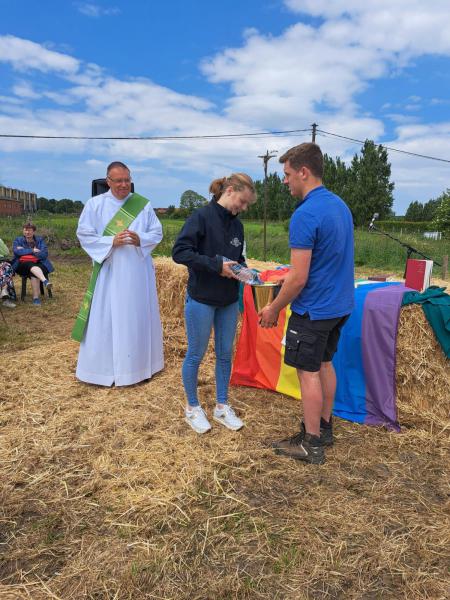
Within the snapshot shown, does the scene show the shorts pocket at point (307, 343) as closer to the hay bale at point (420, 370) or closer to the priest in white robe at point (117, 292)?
the hay bale at point (420, 370)

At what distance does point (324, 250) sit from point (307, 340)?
0.59 metres

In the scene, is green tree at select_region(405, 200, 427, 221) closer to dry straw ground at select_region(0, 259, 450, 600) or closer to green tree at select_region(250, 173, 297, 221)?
green tree at select_region(250, 173, 297, 221)

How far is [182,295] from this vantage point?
20.6ft

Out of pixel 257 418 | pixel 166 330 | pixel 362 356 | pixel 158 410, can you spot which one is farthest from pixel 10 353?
pixel 362 356

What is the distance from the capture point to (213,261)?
302 centimetres

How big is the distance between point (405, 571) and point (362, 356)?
180 centimetres

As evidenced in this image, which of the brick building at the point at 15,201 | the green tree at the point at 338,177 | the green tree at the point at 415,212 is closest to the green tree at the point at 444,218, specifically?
the green tree at the point at 338,177

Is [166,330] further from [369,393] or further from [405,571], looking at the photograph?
[405,571]

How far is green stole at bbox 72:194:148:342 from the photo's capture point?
4.28m

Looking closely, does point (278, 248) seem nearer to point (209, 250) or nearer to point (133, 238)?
point (133, 238)

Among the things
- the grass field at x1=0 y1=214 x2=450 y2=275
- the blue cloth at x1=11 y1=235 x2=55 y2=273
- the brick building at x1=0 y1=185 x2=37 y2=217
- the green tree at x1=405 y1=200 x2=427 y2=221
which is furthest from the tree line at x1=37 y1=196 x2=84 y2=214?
the green tree at x1=405 y1=200 x2=427 y2=221

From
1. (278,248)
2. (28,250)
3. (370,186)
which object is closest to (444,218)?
(370,186)

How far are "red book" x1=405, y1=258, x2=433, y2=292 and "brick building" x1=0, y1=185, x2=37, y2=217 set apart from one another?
5825cm

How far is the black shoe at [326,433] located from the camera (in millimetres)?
3252
